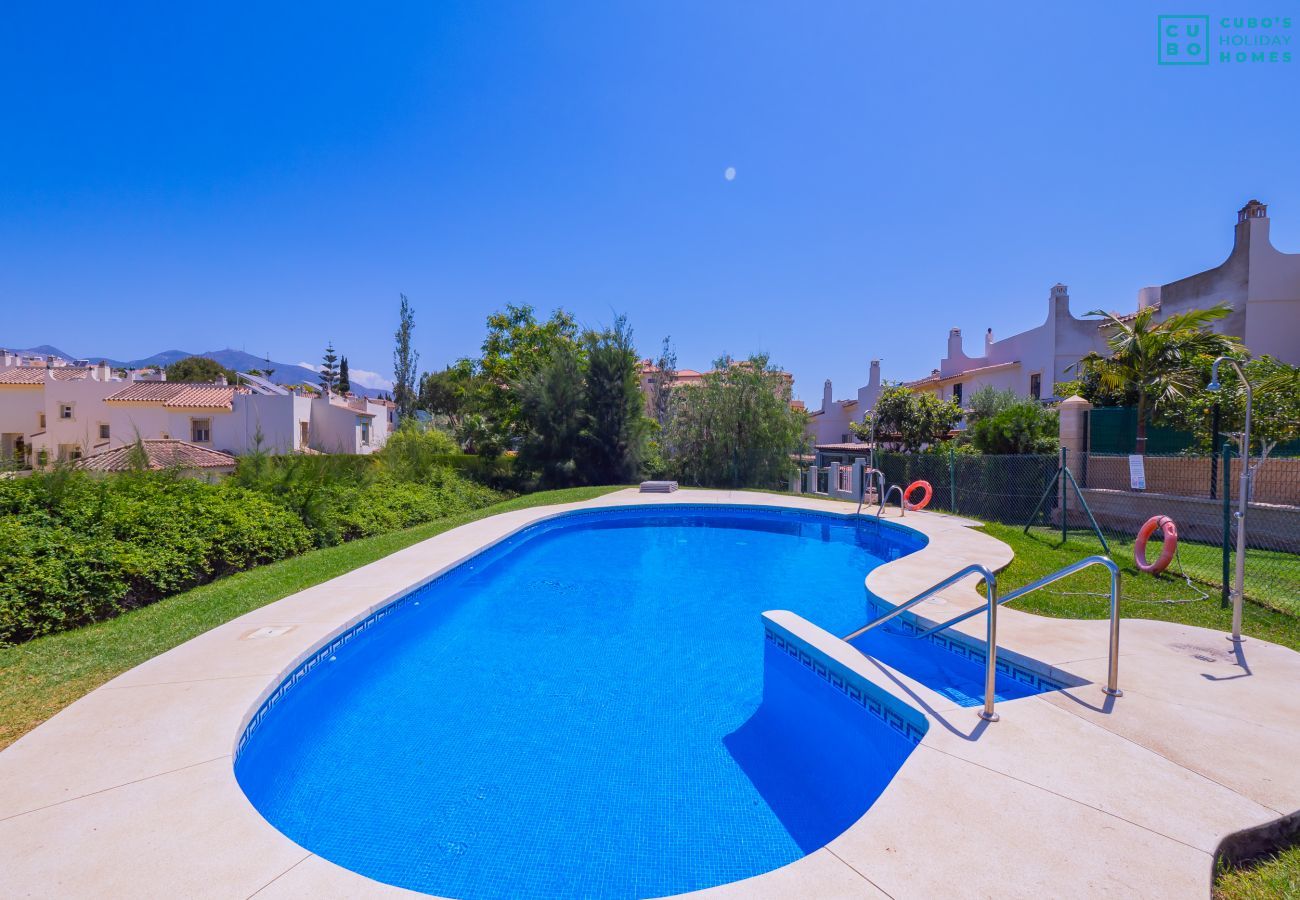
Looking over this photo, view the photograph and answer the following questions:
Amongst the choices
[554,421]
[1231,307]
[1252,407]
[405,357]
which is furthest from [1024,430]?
[405,357]

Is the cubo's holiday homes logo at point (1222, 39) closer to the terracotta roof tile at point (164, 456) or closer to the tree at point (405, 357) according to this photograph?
the terracotta roof tile at point (164, 456)

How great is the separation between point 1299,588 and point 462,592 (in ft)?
32.1

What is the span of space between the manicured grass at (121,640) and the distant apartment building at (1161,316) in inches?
673

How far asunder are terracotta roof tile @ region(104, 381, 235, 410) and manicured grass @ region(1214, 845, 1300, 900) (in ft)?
124

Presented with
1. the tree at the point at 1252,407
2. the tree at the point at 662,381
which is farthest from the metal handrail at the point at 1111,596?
the tree at the point at 662,381

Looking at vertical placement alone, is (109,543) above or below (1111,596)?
below

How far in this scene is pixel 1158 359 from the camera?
11898 mm

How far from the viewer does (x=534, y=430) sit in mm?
19109

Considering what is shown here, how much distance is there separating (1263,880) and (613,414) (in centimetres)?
1707

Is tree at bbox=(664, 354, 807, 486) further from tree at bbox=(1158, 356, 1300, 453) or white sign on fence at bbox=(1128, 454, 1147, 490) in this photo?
white sign on fence at bbox=(1128, 454, 1147, 490)

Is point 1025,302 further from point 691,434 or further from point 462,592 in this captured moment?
point 462,592

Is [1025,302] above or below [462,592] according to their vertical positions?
above

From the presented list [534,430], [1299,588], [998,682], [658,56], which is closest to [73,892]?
[998,682]

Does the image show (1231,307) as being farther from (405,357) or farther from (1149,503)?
(405,357)
